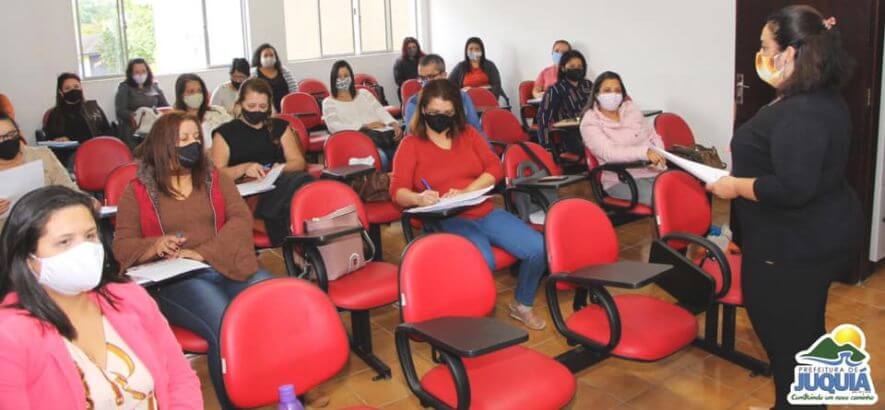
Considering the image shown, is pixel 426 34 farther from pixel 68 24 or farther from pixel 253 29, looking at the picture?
pixel 68 24

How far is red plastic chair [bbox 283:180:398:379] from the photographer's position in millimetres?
3260

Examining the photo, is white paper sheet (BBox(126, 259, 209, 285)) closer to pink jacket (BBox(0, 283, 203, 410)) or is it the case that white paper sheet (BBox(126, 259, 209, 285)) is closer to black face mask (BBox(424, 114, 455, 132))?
pink jacket (BBox(0, 283, 203, 410))

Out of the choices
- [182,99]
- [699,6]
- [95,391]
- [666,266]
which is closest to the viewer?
[95,391]

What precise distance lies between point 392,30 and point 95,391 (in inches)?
363

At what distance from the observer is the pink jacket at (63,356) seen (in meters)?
1.75

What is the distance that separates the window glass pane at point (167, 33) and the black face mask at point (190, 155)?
19.4 ft

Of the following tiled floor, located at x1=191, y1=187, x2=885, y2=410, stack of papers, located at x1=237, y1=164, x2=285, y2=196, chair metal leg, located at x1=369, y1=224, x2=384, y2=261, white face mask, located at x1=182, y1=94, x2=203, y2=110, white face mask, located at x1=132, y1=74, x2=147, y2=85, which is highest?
white face mask, located at x1=132, y1=74, x2=147, y2=85

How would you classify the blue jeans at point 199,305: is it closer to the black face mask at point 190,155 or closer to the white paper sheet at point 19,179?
the black face mask at point 190,155

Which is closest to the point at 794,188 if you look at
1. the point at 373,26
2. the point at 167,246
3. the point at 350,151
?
the point at 167,246

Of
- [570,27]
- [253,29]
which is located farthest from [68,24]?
[570,27]

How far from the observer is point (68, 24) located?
780cm

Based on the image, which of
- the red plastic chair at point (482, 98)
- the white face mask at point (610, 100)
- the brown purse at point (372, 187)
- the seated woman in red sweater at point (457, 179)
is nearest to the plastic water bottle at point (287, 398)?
the seated woman in red sweater at point (457, 179)

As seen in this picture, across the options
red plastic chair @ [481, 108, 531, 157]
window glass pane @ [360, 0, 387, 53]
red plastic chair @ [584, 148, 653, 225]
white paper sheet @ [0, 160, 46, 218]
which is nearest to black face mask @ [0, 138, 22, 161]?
white paper sheet @ [0, 160, 46, 218]

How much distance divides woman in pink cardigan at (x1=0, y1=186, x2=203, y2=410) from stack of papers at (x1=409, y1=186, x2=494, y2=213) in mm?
1701
